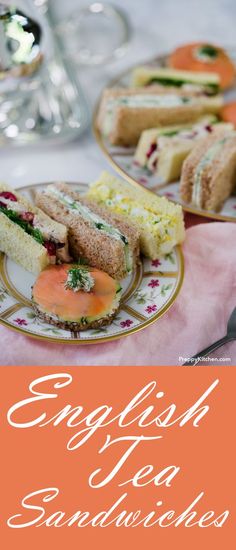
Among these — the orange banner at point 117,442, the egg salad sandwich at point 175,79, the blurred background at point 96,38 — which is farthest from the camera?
the egg salad sandwich at point 175,79

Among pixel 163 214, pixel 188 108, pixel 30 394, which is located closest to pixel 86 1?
pixel 188 108

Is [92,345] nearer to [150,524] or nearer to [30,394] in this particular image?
[30,394]

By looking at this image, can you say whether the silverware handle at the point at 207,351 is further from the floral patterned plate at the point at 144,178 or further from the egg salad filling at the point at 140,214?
the floral patterned plate at the point at 144,178

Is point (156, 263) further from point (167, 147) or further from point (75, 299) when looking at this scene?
point (167, 147)

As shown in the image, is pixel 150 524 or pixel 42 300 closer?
pixel 150 524

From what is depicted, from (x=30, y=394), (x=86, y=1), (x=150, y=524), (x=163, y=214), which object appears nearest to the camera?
(x=150, y=524)

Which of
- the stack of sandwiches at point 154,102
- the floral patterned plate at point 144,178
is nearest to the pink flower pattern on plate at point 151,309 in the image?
the floral patterned plate at point 144,178
